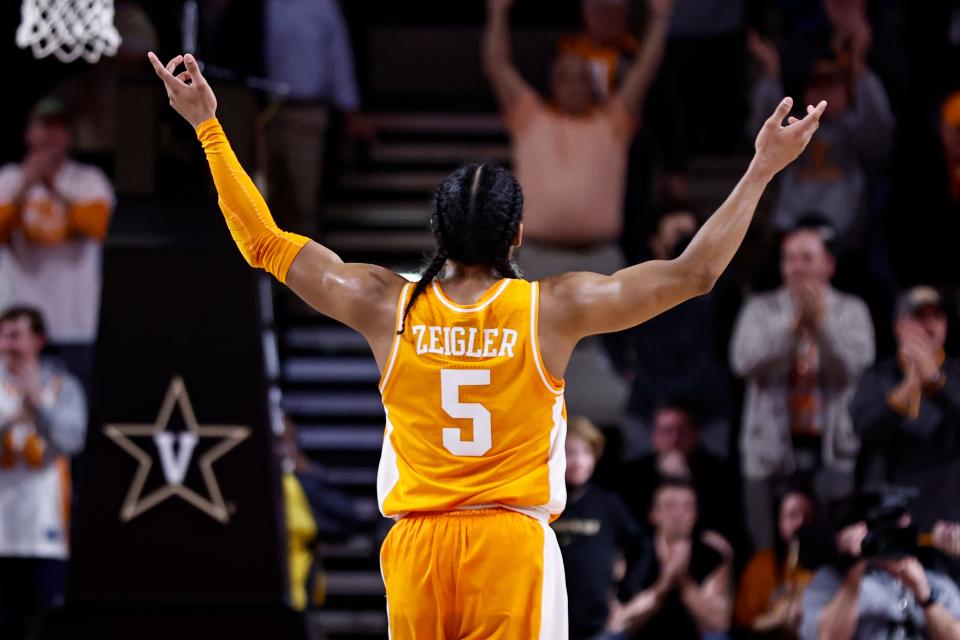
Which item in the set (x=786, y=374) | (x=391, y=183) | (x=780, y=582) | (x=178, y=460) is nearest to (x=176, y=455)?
(x=178, y=460)

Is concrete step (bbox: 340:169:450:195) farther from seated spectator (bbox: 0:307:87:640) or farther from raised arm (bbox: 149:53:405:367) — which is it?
raised arm (bbox: 149:53:405:367)

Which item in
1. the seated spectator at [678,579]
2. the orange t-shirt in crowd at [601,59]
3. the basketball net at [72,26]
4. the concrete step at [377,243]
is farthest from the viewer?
the concrete step at [377,243]

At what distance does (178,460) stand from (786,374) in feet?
12.0

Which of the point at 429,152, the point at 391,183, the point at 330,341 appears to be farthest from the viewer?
the point at 429,152

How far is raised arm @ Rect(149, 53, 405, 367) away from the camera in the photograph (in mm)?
3975

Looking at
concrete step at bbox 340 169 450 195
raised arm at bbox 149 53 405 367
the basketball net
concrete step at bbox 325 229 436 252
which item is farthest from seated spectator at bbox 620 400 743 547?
raised arm at bbox 149 53 405 367

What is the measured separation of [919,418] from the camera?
766 centimetres

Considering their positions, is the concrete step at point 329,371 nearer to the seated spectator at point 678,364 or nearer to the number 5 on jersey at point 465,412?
the seated spectator at point 678,364

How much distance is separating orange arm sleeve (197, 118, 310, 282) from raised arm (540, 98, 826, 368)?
0.74 m

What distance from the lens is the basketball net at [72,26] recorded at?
6941 mm

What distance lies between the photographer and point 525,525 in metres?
3.88

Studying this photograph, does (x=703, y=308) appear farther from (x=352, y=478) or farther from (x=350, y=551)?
(x=350, y=551)

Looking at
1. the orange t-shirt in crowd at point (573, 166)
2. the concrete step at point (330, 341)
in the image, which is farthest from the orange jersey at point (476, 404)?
the concrete step at point (330, 341)

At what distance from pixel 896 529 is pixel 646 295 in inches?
153
